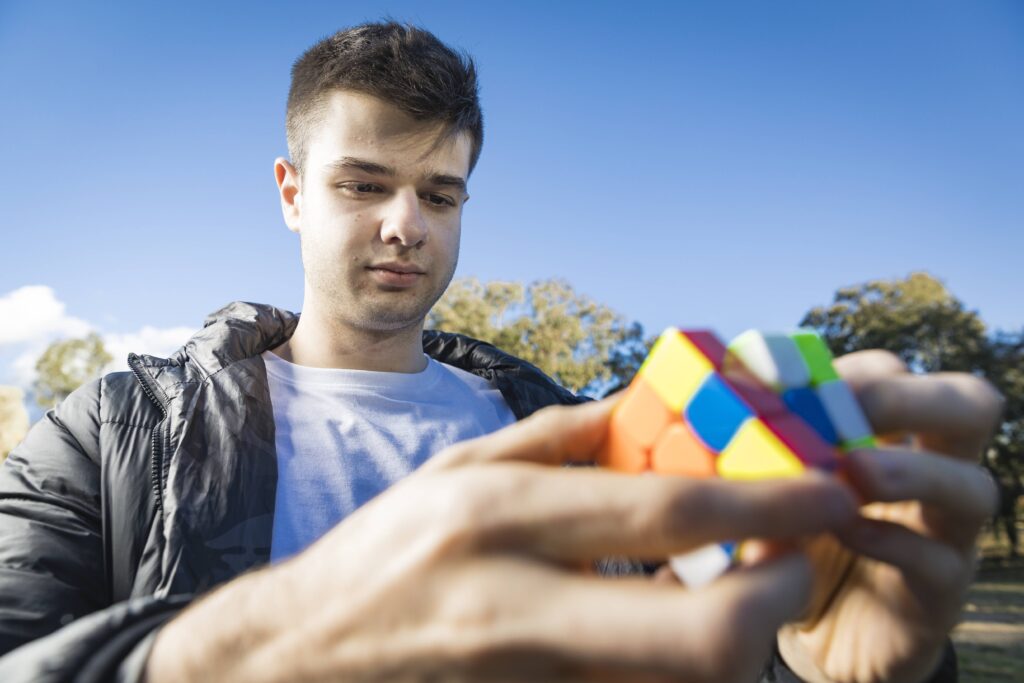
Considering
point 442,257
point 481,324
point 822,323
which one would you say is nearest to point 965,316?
point 822,323

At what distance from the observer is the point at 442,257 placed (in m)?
3.20

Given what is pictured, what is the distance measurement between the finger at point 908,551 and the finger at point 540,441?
1.45ft

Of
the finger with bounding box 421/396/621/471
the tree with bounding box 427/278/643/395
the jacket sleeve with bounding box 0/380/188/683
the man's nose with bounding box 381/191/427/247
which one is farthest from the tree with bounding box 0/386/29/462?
the finger with bounding box 421/396/621/471

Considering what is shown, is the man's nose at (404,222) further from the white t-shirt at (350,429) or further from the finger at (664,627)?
the finger at (664,627)

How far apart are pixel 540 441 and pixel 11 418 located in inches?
1376

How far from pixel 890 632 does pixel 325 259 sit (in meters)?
2.54

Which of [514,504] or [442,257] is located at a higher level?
[442,257]

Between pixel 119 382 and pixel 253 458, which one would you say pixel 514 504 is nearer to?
pixel 253 458

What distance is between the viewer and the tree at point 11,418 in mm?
28000

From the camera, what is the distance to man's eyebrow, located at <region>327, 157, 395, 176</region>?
304 cm

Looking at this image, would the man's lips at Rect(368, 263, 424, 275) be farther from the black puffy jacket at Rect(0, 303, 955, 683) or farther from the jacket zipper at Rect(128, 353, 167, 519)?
the jacket zipper at Rect(128, 353, 167, 519)

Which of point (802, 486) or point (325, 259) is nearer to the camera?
point (802, 486)

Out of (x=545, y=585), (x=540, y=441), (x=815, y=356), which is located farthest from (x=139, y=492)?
(x=815, y=356)

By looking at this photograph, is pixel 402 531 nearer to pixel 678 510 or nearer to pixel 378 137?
pixel 678 510
